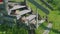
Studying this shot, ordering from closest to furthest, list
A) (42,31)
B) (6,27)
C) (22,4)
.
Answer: (6,27) < (42,31) < (22,4)

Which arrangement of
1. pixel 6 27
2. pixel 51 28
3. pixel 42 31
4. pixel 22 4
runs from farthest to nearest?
pixel 22 4 < pixel 51 28 < pixel 42 31 < pixel 6 27

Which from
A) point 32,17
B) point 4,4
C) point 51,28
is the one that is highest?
point 4,4

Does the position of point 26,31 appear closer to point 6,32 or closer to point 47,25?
point 6,32

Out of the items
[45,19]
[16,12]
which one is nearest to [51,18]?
[45,19]

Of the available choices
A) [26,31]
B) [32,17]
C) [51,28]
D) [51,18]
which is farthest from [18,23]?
[51,18]

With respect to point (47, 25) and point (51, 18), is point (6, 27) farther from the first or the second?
point (51, 18)

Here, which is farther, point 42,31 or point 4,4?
point 42,31

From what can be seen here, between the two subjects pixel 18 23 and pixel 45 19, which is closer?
pixel 18 23

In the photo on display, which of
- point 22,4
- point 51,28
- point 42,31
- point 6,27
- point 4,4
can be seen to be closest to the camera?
point 4,4

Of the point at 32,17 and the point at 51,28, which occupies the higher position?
the point at 32,17

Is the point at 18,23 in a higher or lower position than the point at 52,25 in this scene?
→ higher
